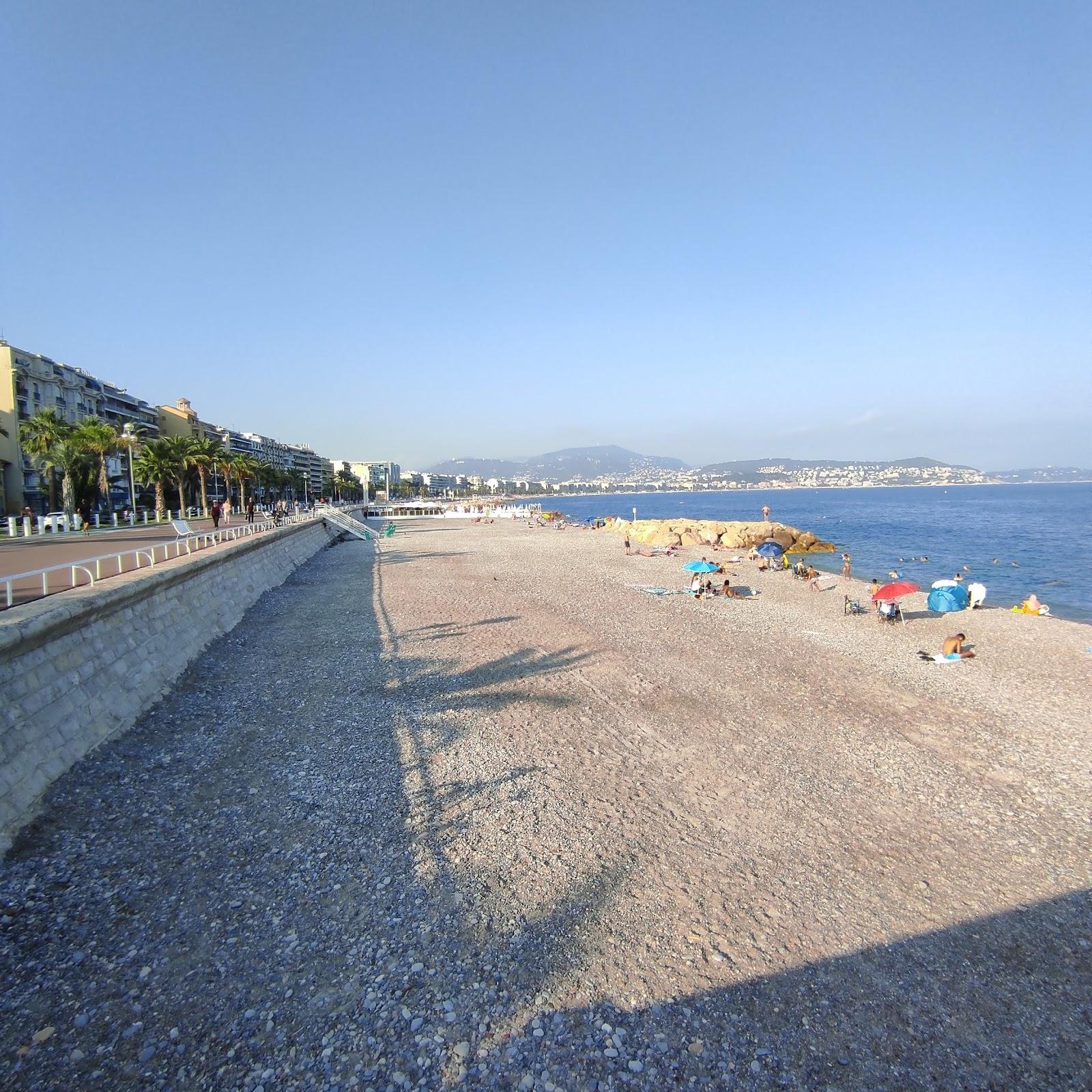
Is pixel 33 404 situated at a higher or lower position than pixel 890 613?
higher

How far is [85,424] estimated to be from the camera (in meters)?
41.7

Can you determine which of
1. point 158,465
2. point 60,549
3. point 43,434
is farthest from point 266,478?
point 60,549

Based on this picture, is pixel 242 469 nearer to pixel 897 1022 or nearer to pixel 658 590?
pixel 658 590

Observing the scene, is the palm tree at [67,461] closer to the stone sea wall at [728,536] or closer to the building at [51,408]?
the building at [51,408]

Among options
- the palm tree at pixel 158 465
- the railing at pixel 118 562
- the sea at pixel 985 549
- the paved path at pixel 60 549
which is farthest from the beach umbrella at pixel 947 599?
the palm tree at pixel 158 465

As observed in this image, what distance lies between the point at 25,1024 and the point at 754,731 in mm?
9086

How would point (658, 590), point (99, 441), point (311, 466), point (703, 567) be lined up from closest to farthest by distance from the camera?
point (658, 590) → point (703, 567) → point (99, 441) → point (311, 466)

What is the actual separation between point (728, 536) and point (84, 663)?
4359 centimetres

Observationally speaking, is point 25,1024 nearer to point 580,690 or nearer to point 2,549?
point 580,690

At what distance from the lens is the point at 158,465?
46.8 m

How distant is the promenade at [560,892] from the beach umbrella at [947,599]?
7.74m

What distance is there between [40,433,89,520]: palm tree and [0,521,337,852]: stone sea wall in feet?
106

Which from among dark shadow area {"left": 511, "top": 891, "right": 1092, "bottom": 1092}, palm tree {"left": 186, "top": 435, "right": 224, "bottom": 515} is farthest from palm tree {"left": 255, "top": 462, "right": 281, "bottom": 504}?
dark shadow area {"left": 511, "top": 891, "right": 1092, "bottom": 1092}

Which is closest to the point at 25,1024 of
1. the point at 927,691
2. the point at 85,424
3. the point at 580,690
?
the point at 580,690
